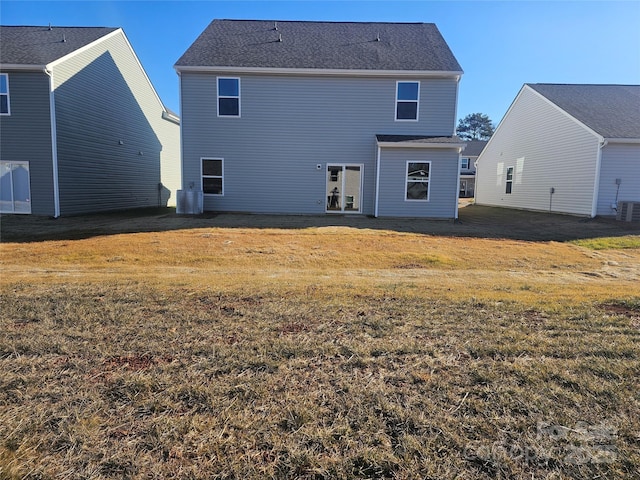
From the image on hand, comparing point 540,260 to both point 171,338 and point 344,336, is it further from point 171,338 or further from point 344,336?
point 171,338

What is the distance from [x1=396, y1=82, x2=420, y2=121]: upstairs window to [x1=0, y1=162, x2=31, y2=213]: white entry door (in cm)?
1483

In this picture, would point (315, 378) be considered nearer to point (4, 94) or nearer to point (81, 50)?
point (4, 94)

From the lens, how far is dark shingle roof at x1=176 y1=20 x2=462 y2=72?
50.0 ft

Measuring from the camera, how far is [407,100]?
15383 mm

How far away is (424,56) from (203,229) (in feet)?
38.4

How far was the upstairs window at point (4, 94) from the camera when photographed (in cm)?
1422

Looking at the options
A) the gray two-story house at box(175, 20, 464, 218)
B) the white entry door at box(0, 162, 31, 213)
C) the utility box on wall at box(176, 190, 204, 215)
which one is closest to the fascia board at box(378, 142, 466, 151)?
the gray two-story house at box(175, 20, 464, 218)

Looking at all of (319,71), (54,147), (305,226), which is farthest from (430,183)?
(54,147)

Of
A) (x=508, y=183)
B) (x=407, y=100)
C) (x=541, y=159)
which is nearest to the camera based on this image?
(x=407, y=100)

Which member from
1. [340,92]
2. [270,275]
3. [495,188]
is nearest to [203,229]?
[270,275]

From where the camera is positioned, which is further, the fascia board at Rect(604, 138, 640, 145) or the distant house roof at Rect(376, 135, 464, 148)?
the fascia board at Rect(604, 138, 640, 145)

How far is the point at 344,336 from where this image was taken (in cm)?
368

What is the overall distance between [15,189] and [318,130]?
39.4ft

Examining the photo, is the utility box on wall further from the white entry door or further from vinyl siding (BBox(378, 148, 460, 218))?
vinyl siding (BBox(378, 148, 460, 218))
